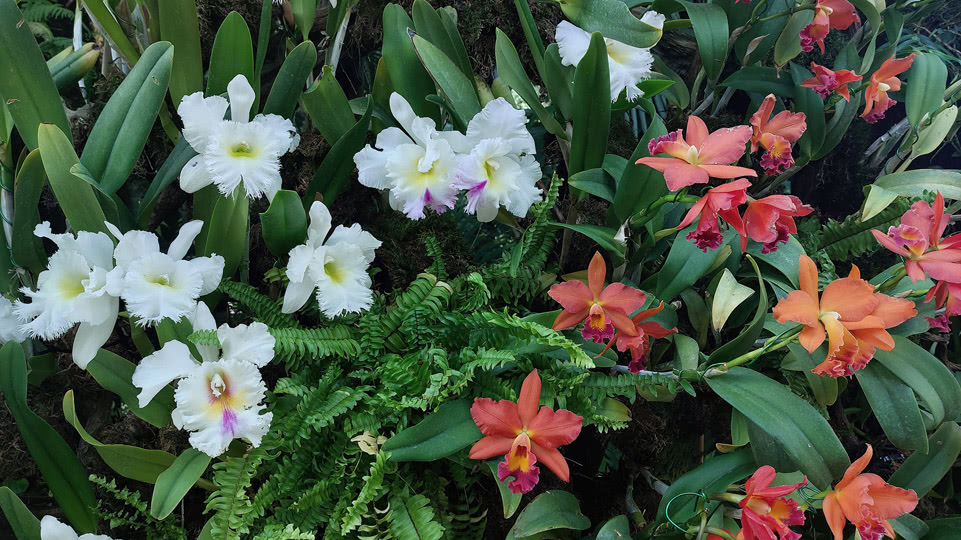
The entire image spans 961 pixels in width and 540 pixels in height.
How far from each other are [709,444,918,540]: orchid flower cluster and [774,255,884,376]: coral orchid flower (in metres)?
0.14

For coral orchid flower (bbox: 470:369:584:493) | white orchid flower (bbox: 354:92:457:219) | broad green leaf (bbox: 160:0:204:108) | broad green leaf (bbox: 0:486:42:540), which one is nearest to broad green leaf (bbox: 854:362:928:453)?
coral orchid flower (bbox: 470:369:584:493)

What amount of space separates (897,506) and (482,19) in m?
1.12

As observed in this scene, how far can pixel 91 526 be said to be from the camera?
108 cm

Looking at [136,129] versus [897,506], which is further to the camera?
[136,129]

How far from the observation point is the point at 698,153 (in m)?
0.92

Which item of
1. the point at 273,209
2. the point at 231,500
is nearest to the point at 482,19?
the point at 273,209

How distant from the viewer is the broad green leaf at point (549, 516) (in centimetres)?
97

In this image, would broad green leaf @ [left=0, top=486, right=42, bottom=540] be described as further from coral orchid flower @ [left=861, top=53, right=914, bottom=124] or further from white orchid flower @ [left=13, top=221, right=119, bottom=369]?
coral orchid flower @ [left=861, top=53, right=914, bottom=124]

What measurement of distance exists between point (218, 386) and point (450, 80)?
63 centimetres

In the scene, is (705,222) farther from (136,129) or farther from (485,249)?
(136,129)

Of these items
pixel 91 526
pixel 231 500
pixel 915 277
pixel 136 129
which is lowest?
pixel 91 526

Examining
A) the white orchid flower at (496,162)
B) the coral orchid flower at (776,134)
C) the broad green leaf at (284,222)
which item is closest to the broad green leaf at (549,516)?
the white orchid flower at (496,162)

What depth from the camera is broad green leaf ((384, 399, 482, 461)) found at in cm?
92

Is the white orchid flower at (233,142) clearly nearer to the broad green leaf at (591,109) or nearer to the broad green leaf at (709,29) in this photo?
the broad green leaf at (591,109)
